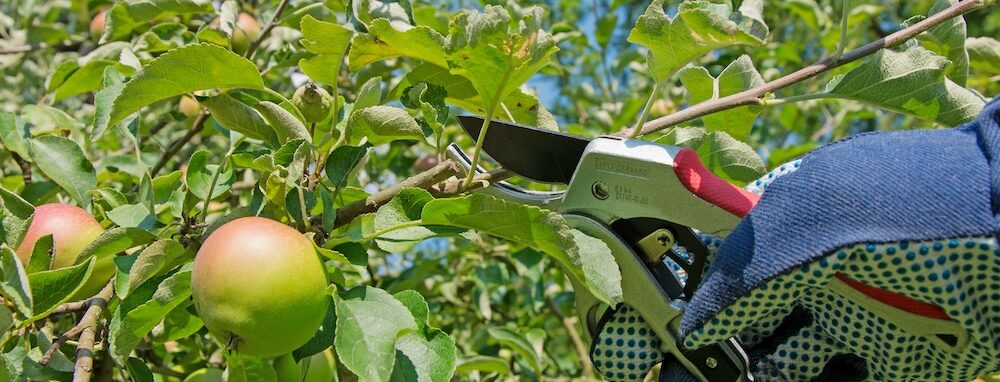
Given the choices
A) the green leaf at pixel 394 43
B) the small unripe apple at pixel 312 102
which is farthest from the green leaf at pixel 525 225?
the small unripe apple at pixel 312 102

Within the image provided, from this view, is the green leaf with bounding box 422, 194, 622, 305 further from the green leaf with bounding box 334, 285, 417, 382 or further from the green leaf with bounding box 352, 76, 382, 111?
the green leaf with bounding box 352, 76, 382, 111

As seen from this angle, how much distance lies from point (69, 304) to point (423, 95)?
49cm

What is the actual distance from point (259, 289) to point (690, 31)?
0.49 metres

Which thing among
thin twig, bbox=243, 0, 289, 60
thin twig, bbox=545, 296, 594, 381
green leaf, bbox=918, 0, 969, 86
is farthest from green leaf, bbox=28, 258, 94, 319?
thin twig, bbox=545, 296, 594, 381

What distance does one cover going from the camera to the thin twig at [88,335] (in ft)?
2.69

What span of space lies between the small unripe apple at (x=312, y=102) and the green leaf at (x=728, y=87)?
0.45 metres

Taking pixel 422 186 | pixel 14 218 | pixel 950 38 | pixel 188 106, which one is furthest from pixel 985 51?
pixel 188 106

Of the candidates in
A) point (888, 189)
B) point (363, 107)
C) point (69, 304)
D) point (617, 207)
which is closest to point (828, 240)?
point (888, 189)

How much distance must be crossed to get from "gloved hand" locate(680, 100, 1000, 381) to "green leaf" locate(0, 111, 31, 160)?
1025mm

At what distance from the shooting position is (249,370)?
911 millimetres

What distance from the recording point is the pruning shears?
78 centimetres

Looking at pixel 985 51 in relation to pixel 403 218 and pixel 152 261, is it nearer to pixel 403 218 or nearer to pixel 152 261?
pixel 403 218

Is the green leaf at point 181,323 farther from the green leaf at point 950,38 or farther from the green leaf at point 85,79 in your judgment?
the green leaf at point 950,38

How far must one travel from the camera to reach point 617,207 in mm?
818
